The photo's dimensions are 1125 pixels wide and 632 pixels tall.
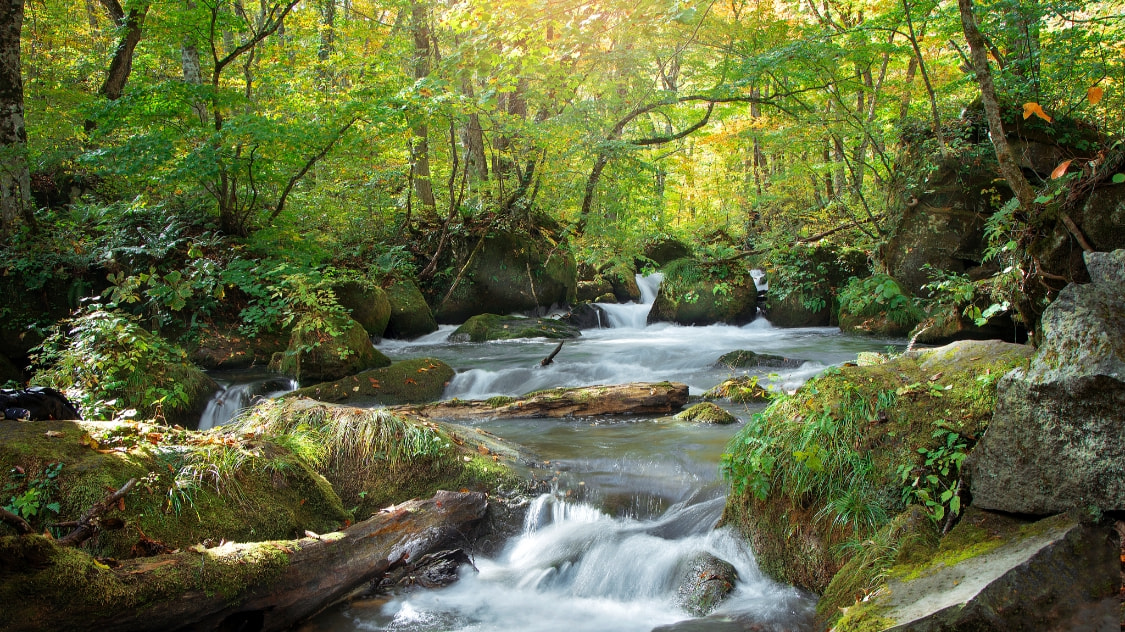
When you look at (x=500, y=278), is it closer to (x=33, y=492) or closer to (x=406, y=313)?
(x=406, y=313)

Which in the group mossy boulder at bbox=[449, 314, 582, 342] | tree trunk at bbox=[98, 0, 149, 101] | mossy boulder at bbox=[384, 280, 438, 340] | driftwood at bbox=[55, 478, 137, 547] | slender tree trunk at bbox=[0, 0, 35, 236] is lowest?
driftwood at bbox=[55, 478, 137, 547]

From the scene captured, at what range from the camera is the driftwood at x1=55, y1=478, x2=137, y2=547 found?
296 cm

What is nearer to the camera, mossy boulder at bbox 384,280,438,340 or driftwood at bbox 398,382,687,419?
driftwood at bbox 398,382,687,419

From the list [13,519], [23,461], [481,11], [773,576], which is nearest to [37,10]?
[481,11]

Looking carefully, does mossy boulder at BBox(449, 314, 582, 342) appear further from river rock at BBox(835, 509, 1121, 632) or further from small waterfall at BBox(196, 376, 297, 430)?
river rock at BBox(835, 509, 1121, 632)

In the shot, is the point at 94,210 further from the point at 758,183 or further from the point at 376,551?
the point at 758,183

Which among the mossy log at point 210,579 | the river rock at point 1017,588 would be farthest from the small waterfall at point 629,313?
the river rock at point 1017,588

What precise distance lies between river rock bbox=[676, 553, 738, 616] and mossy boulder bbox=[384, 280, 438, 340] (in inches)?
417

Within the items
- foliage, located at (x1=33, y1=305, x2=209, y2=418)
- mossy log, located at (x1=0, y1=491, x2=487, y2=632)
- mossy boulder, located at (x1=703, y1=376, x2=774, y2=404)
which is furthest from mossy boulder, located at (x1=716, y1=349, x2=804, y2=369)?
foliage, located at (x1=33, y1=305, x2=209, y2=418)

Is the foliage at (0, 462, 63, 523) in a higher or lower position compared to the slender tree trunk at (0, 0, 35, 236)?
lower

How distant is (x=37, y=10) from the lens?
1672 cm

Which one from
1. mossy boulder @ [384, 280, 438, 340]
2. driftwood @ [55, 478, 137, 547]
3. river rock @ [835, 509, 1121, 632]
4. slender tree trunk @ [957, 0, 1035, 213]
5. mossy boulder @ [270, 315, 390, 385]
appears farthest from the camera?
mossy boulder @ [384, 280, 438, 340]

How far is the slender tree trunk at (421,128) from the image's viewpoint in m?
15.1

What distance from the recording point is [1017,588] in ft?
8.54
